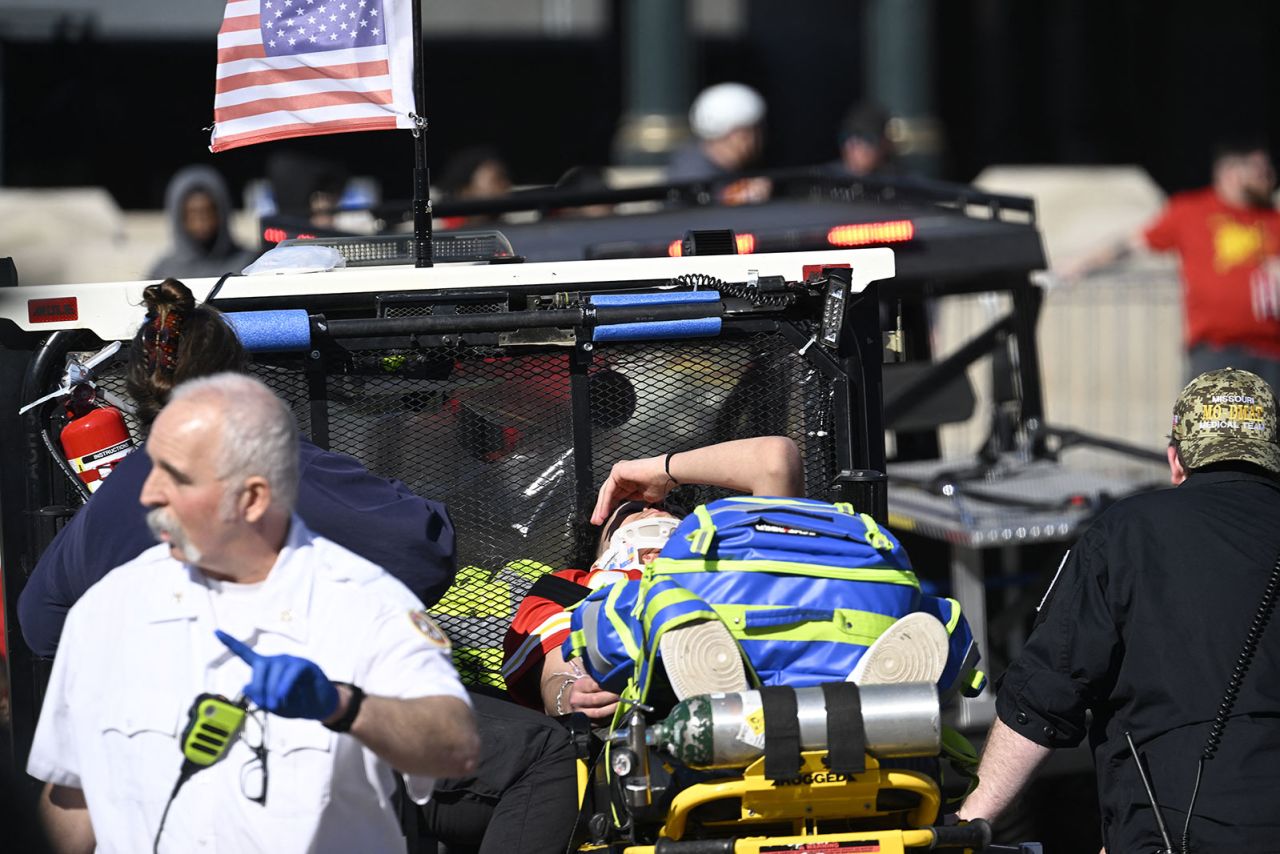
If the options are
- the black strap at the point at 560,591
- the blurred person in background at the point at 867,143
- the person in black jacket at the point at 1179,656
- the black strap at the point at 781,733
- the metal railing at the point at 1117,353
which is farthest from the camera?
the metal railing at the point at 1117,353

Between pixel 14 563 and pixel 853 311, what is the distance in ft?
6.76

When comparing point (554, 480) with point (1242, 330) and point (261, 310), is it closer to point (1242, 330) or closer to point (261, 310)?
point (261, 310)

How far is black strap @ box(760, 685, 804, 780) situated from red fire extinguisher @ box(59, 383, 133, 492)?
5.33ft

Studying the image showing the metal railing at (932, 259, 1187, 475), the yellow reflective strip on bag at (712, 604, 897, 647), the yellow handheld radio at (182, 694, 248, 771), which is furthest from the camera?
the metal railing at (932, 259, 1187, 475)

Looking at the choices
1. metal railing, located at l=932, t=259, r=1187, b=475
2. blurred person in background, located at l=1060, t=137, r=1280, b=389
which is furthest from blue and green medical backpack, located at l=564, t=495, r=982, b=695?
metal railing, located at l=932, t=259, r=1187, b=475

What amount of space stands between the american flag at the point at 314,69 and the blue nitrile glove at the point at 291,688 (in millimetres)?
2196

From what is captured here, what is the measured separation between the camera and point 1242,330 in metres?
10.3

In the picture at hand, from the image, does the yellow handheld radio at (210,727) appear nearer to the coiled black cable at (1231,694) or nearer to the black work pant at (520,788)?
the black work pant at (520,788)

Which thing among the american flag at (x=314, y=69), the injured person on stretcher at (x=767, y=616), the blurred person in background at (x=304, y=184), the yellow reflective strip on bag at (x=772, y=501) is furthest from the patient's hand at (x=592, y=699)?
the blurred person in background at (x=304, y=184)

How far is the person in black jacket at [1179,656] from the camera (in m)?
3.77

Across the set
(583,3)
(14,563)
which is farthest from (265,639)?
(583,3)

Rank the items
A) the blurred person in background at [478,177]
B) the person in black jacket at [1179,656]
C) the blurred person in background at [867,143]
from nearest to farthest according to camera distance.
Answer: the person in black jacket at [1179,656] → the blurred person in background at [867,143] → the blurred person in background at [478,177]

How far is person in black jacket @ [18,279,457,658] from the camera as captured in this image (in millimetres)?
3510

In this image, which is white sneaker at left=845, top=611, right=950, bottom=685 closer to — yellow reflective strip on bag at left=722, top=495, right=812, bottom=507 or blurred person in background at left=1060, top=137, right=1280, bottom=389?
yellow reflective strip on bag at left=722, top=495, right=812, bottom=507
